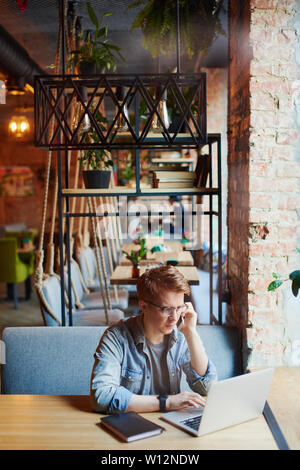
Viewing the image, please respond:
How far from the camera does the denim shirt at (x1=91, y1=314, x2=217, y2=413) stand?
197 centimetres

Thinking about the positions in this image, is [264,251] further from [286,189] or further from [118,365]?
[118,365]

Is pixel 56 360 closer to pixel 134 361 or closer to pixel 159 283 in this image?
pixel 134 361

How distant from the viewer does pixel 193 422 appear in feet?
5.65

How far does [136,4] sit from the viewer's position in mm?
3646

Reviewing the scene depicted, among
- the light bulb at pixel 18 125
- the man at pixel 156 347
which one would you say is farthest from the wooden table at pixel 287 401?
the light bulb at pixel 18 125

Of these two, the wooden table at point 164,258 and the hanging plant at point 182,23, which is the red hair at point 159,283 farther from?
the wooden table at point 164,258

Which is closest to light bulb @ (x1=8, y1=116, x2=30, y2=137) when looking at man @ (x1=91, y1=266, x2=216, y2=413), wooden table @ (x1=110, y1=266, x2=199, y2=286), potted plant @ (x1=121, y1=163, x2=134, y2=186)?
wooden table @ (x1=110, y1=266, x2=199, y2=286)

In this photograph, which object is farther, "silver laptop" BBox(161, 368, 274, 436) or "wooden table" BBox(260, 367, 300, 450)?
"wooden table" BBox(260, 367, 300, 450)

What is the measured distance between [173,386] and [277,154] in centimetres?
122

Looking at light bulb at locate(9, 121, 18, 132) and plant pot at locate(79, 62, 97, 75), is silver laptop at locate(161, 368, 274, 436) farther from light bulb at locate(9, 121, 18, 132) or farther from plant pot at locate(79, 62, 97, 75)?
light bulb at locate(9, 121, 18, 132)

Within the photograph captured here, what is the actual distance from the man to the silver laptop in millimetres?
276

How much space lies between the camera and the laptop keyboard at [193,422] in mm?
1678
